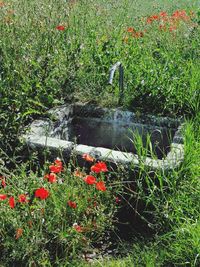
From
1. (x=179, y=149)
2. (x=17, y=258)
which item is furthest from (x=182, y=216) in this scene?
(x=17, y=258)

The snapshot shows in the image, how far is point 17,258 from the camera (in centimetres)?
287

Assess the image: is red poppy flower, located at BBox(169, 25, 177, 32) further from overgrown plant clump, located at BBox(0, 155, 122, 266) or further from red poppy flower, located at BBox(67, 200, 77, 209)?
red poppy flower, located at BBox(67, 200, 77, 209)

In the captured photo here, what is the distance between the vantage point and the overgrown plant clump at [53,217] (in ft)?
9.37

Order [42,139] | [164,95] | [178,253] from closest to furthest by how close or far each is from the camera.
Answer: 1. [178,253]
2. [42,139]
3. [164,95]

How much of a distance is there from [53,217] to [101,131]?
1614 mm

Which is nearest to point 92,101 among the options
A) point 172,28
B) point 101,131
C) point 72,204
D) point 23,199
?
point 101,131

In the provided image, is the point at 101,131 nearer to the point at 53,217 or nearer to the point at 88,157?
the point at 88,157

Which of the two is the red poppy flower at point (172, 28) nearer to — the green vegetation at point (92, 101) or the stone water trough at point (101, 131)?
the green vegetation at point (92, 101)

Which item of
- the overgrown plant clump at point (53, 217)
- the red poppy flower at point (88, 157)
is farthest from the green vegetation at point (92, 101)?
the red poppy flower at point (88, 157)

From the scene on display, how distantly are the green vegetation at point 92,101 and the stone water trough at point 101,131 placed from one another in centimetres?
11

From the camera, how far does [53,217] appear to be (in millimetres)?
2947

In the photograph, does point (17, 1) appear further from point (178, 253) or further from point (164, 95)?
point (178, 253)

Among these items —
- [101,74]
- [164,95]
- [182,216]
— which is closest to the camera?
[182,216]

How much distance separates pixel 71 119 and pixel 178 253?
201cm
